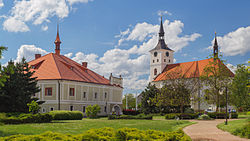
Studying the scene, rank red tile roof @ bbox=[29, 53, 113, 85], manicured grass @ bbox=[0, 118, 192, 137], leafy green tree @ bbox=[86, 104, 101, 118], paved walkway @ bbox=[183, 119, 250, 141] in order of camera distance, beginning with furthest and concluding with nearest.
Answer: red tile roof @ bbox=[29, 53, 113, 85] → leafy green tree @ bbox=[86, 104, 101, 118] → manicured grass @ bbox=[0, 118, 192, 137] → paved walkway @ bbox=[183, 119, 250, 141]

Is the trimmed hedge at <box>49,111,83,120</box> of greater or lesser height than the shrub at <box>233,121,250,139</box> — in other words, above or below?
below

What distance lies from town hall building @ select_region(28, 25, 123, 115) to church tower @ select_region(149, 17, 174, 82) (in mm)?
28202

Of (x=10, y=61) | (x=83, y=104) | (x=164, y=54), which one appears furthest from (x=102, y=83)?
(x=164, y=54)

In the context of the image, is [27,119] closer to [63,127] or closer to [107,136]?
[63,127]

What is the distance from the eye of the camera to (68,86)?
43.5 meters

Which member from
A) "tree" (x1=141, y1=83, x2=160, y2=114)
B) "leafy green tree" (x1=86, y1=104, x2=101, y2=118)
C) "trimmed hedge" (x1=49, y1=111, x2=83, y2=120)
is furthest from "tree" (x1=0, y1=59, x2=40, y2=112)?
"tree" (x1=141, y1=83, x2=160, y2=114)

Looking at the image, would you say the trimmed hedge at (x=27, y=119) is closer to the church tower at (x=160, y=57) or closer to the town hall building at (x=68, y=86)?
the town hall building at (x=68, y=86)

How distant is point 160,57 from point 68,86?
43.8 m

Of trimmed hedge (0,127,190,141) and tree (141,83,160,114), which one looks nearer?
trimmed hedge (0,127,190,141)

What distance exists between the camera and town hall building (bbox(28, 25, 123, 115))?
42219 mm

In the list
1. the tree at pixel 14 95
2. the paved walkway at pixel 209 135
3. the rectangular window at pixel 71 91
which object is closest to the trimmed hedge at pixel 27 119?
the tree at pixel 14 95

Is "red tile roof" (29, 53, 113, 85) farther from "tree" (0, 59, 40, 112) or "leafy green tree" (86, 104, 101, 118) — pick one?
"tree" (0, 59, 40, 112)

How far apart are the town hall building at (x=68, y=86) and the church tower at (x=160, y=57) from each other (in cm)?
2820

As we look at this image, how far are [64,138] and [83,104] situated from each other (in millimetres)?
40273
